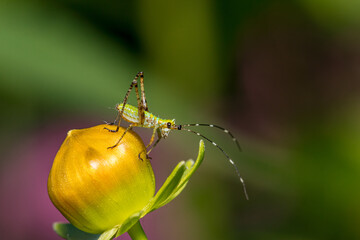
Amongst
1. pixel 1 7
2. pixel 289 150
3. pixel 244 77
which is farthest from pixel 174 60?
pixel 1 7

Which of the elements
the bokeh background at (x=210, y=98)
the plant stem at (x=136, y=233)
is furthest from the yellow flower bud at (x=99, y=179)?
the bokeh background at (x=210, y=98)

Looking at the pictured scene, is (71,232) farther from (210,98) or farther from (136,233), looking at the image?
(210,98)

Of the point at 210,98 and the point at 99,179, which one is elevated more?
the point at 99,179

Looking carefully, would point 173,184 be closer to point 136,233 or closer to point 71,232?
point 136,233

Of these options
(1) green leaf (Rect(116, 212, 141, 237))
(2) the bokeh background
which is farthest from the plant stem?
(2) the bokeh background

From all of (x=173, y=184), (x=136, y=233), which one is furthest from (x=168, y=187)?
(x=136, y=233)

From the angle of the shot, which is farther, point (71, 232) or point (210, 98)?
point (210, 98)

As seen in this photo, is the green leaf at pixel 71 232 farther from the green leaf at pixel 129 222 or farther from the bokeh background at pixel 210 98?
the bokeh background at pixel 210 98
